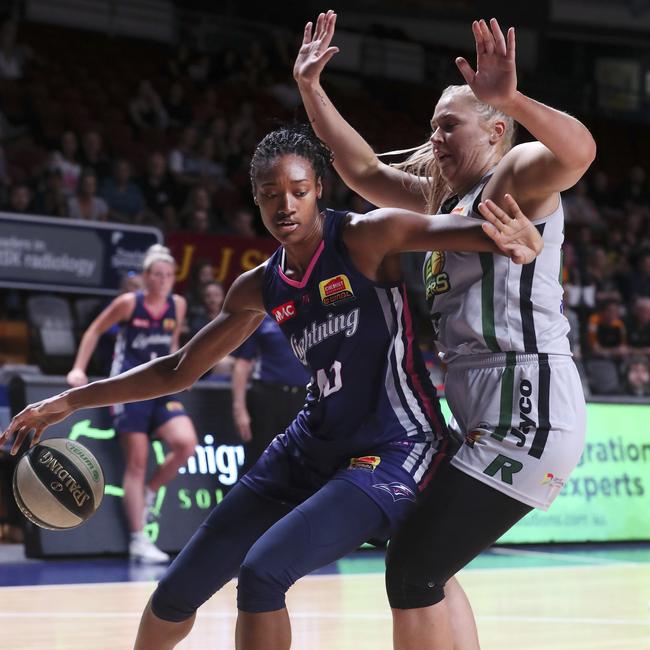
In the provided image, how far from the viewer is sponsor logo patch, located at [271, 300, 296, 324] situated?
3.52 m

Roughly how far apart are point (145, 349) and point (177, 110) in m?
8.01

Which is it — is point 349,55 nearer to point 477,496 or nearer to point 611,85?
point 611,85

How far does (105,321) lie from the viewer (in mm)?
8109

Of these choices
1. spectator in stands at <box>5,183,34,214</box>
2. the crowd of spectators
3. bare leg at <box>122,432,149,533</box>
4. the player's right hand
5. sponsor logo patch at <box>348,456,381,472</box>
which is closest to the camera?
sponsor logo patch at <box>348,456,381,472</box>

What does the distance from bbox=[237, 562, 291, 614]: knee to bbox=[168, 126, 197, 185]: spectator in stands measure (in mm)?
10357

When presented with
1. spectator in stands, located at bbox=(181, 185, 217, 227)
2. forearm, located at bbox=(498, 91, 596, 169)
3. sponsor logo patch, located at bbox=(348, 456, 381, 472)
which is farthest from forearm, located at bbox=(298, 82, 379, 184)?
spectator in stands, located at bbox=(181, 185, 217, 227)

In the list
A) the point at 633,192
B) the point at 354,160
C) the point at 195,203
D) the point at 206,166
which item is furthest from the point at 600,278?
the point at 354,160

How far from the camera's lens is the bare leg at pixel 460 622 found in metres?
3.60

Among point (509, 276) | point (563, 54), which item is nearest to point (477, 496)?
point (509, 276)

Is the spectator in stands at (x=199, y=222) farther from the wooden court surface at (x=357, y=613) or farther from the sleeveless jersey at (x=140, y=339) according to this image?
the wooden court surface at (x=357, y=613)

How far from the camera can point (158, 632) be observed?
138 inches

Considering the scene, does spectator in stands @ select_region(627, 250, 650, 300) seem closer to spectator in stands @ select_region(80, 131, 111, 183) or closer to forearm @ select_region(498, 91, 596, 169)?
spectator in stands @ select_region(80, 131, 111, 183)

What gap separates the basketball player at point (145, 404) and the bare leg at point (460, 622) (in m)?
4.32

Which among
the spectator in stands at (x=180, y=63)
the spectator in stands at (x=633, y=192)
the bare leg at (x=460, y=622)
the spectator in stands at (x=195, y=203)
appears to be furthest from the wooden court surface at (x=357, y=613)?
the spectator in stands at (x=633, y=192)
